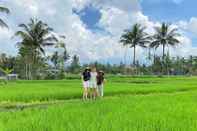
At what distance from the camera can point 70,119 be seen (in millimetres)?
10359

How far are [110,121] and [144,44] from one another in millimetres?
71801

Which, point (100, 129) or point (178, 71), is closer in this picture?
point (100, 129)

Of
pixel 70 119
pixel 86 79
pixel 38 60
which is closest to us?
pixel 70 119

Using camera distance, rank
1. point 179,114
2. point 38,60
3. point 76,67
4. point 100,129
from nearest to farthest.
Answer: point 100,129
point 179,114
point 38,60
point 76,67

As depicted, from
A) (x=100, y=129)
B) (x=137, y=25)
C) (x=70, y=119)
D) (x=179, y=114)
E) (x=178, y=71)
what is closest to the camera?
(x=100, y=129)

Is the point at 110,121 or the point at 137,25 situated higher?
the point at 137,25

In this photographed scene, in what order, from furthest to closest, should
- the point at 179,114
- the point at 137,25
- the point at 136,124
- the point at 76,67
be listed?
the point at 76,67 < the point at 137,25 < the point at 179,114 < the point at 136,124

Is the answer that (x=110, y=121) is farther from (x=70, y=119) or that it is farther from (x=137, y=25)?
(x=137, y=25)

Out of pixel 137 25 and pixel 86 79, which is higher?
pixel 137 25

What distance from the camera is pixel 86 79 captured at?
2127cm

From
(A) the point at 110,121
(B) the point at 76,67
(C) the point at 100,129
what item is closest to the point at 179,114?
(A) the point at 110,121

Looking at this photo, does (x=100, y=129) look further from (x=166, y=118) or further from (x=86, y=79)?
(x=86, y=79)

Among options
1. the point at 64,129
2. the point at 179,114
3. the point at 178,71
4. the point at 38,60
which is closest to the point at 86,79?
the point at 179,114

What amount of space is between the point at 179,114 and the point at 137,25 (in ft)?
227
